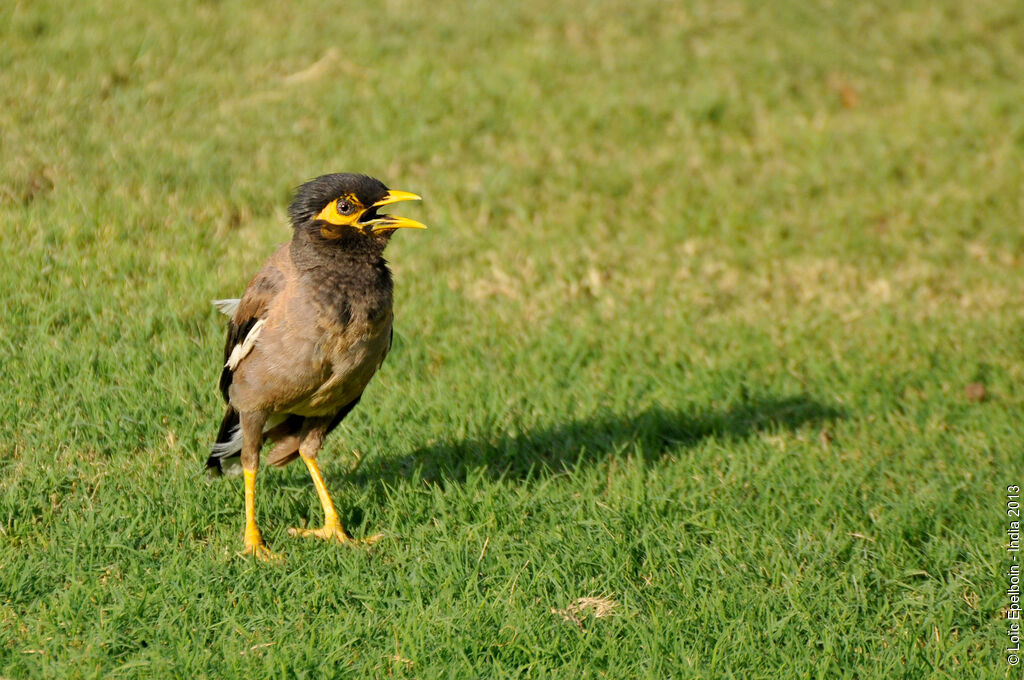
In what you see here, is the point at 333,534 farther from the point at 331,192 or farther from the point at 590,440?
the point at 590,440

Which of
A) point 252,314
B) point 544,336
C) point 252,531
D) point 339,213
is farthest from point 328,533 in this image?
point 544,336

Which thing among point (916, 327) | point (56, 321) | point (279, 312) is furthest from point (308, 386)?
point (916, 327)

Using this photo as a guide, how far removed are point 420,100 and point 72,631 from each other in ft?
22.1

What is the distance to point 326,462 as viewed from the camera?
20.8ft

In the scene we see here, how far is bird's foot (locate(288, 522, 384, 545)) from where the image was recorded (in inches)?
219

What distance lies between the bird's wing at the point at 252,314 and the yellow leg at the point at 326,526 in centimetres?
69

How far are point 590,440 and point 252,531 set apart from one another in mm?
2179

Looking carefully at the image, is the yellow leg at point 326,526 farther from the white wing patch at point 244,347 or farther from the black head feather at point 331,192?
the black head feather at point 331,192

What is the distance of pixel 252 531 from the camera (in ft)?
17.8

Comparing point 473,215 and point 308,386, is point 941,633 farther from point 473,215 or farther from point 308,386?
point 473,215

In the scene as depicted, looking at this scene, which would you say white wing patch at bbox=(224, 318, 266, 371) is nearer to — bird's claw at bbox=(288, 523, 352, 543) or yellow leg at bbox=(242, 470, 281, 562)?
yellow leg at bbox=(242, 470, 281, 562)

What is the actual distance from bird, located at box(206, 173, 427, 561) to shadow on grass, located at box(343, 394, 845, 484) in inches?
27.5

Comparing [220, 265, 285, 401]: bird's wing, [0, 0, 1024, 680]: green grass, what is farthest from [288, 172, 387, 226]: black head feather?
[0, 0, 1024, 680]: green grass

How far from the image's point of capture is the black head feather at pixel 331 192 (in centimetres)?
552
